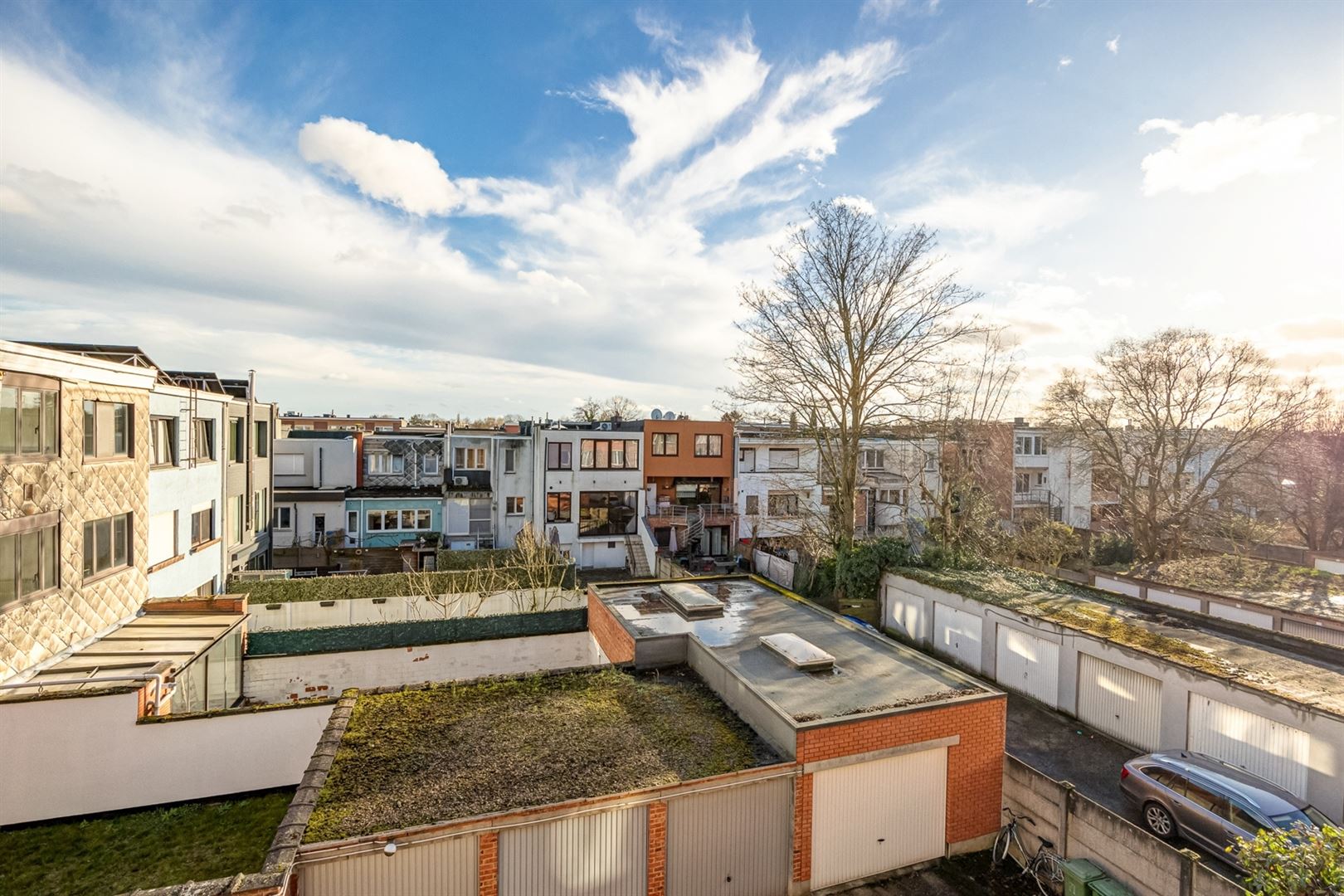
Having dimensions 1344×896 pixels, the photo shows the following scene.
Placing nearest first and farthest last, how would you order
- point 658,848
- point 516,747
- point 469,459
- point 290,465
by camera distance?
point 658,848
point 516,747
point 290,465
point 469,459

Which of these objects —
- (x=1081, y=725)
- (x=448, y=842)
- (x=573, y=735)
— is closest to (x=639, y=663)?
(x=573, y=735)

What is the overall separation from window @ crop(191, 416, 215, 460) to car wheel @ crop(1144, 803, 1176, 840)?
84.4 ft

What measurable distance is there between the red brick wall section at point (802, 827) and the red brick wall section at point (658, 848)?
205 cm

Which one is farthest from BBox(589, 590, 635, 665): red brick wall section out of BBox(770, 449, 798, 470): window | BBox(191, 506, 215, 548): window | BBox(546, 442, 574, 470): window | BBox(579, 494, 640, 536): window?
BBox(770, 449, 798, 470): window

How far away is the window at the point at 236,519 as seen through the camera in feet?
73.8

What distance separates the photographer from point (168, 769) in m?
11.3

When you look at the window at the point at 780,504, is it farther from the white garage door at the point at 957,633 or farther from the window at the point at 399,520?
the window at the point at 399,520

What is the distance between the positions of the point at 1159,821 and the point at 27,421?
21993 millimetres

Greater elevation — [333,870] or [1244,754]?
[333,870]

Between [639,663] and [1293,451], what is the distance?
3368 cm

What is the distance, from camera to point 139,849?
10.1 m

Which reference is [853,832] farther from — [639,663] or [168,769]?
[168,769]

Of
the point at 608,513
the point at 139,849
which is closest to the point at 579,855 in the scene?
the point at 139,849

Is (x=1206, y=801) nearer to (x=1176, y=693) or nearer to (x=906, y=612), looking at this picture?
(x=1176, y=693)
